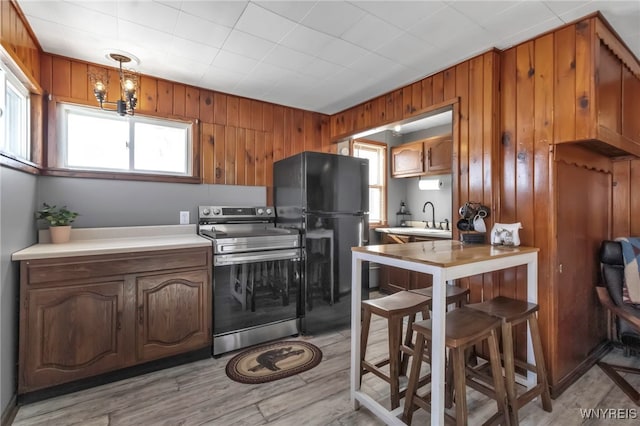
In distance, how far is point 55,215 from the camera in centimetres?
226

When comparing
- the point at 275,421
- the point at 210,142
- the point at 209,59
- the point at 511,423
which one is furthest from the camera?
the point at 210,142

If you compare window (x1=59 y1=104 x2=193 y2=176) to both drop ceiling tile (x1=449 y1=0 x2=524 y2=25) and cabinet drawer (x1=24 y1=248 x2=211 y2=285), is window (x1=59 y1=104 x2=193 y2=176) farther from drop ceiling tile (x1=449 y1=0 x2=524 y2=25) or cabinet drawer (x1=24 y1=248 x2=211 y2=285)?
drop ceiling tile (x1=449 y1=0 x2=524 y2=25)

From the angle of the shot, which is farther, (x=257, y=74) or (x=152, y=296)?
(x=257, y=74)

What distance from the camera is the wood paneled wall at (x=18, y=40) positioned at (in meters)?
1.63

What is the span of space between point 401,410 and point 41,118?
3245mm

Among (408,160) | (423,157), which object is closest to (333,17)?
(423,157)

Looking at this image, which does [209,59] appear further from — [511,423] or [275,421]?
[511,423]

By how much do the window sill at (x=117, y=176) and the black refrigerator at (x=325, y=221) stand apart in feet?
3.18

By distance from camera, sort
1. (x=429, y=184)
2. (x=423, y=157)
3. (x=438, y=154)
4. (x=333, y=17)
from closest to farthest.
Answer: (x=333, y=17), (x=438, y=154), (x=423, y=157), (x=429, y=184)

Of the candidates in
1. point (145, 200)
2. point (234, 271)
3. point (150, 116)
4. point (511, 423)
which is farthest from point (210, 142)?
point (511, 423)

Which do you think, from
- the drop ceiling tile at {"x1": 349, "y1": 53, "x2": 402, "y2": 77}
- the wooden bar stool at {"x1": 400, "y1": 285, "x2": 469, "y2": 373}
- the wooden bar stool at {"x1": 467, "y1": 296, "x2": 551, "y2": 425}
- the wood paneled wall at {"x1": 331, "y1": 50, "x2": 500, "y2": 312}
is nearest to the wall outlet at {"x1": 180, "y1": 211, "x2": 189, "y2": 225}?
the drop ceiling tile at {"x1": 349, "y1": 53, "x2": 402, "y2": 77}

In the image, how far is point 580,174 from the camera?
224 cm

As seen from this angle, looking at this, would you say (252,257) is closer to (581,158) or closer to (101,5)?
(101,5)

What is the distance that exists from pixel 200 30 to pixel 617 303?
137 inches
